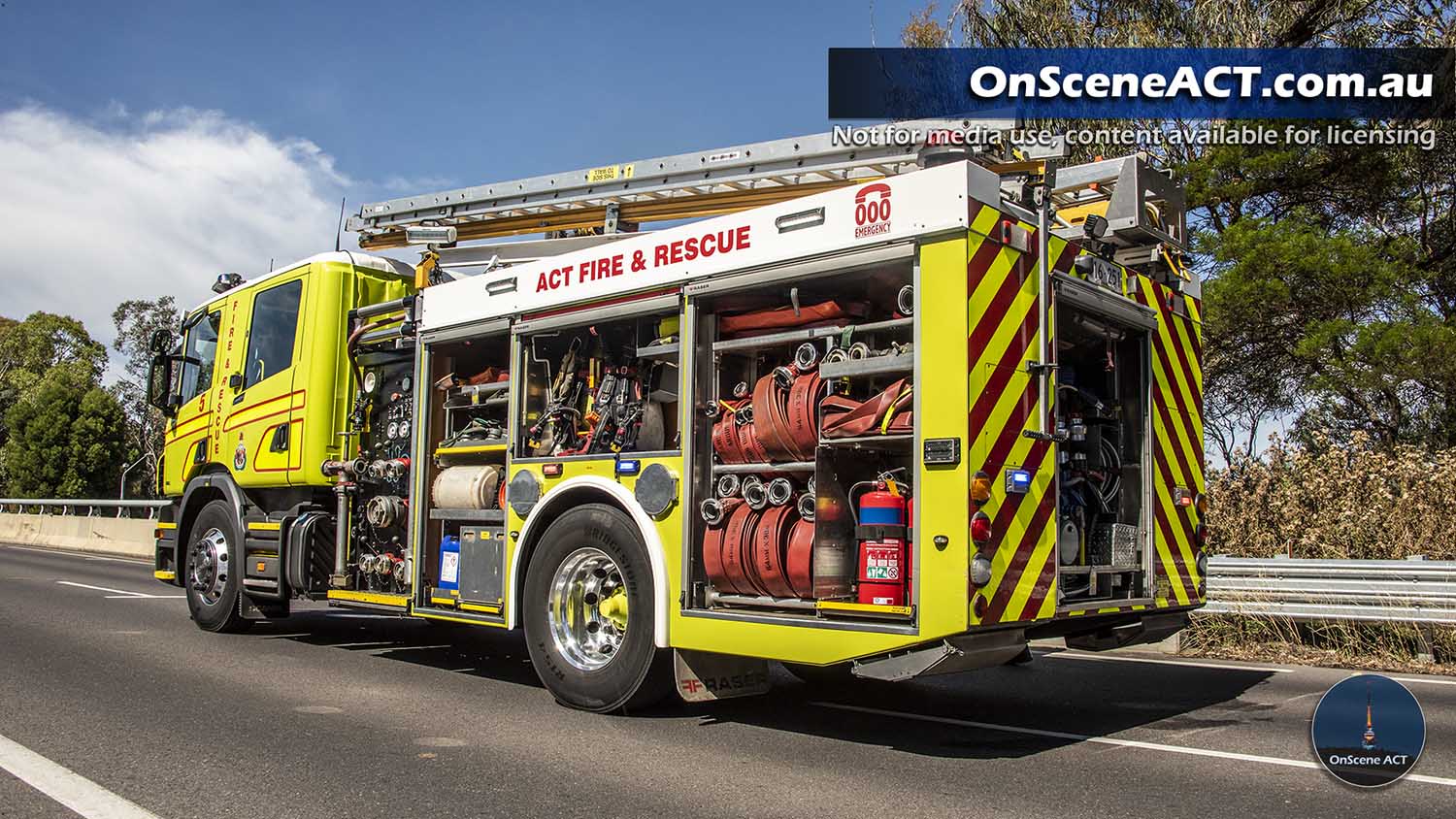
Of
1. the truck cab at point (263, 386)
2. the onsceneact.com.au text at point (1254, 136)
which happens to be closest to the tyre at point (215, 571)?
the truck cab at point (263, 386)

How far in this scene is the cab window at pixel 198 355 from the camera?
10.7 meters

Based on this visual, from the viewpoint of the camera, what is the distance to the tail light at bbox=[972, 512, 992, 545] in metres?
5.23

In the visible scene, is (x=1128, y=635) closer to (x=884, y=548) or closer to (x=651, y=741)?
(x=884, y=548)

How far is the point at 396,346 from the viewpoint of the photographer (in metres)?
8.90

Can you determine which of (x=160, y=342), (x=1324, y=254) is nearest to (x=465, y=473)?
(x=160, y=342)

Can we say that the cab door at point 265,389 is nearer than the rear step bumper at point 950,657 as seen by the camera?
No

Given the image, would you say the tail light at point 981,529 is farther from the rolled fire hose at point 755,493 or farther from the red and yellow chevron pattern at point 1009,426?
the rolled fire hose at point 755,493

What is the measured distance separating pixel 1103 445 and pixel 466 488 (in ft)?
13.7

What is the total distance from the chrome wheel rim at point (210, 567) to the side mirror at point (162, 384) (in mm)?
1573

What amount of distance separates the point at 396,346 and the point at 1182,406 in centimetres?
567

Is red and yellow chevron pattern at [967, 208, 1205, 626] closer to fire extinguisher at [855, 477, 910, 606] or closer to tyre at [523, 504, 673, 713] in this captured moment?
fire extinguisher at [855, 477, 910, 606]

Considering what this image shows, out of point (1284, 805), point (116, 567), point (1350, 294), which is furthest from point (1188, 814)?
point (116, 567)

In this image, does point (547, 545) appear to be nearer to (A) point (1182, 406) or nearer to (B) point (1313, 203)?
(A) point (1182, 406)

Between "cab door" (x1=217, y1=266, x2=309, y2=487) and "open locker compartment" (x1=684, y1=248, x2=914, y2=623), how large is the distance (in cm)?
446
